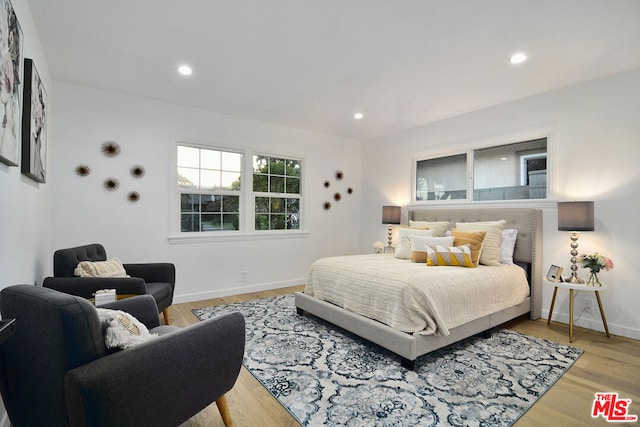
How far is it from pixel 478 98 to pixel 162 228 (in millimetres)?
4085

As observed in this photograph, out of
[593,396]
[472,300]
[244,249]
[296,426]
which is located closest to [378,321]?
[472,300]

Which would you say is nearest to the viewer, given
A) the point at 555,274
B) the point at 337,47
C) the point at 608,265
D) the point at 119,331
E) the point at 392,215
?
the point at 119,331

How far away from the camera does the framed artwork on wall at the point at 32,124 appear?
6.64ft

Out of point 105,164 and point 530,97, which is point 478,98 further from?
point 105,164

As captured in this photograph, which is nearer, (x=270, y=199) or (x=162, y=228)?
(x=162, y=228)

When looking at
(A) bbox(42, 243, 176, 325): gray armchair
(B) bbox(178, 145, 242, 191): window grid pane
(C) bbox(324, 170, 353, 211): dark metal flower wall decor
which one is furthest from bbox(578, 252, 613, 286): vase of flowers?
(B) bbox(178, 145, 242, 191): window grid pane

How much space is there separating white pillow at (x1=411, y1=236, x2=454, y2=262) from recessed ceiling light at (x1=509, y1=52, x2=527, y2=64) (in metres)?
1.77

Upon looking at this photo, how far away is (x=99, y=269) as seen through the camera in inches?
106

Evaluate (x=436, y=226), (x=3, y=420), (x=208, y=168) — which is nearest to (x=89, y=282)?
(x=3, y=420)

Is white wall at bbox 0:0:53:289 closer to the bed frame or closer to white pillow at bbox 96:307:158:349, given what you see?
white pillow at bbox 96:307:158:349

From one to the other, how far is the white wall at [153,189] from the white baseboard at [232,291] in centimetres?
1

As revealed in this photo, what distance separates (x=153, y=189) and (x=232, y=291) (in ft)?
5.51

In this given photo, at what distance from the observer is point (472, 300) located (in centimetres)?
270

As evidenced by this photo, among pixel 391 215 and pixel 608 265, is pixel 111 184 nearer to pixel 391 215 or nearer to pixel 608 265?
pixel 391 215
